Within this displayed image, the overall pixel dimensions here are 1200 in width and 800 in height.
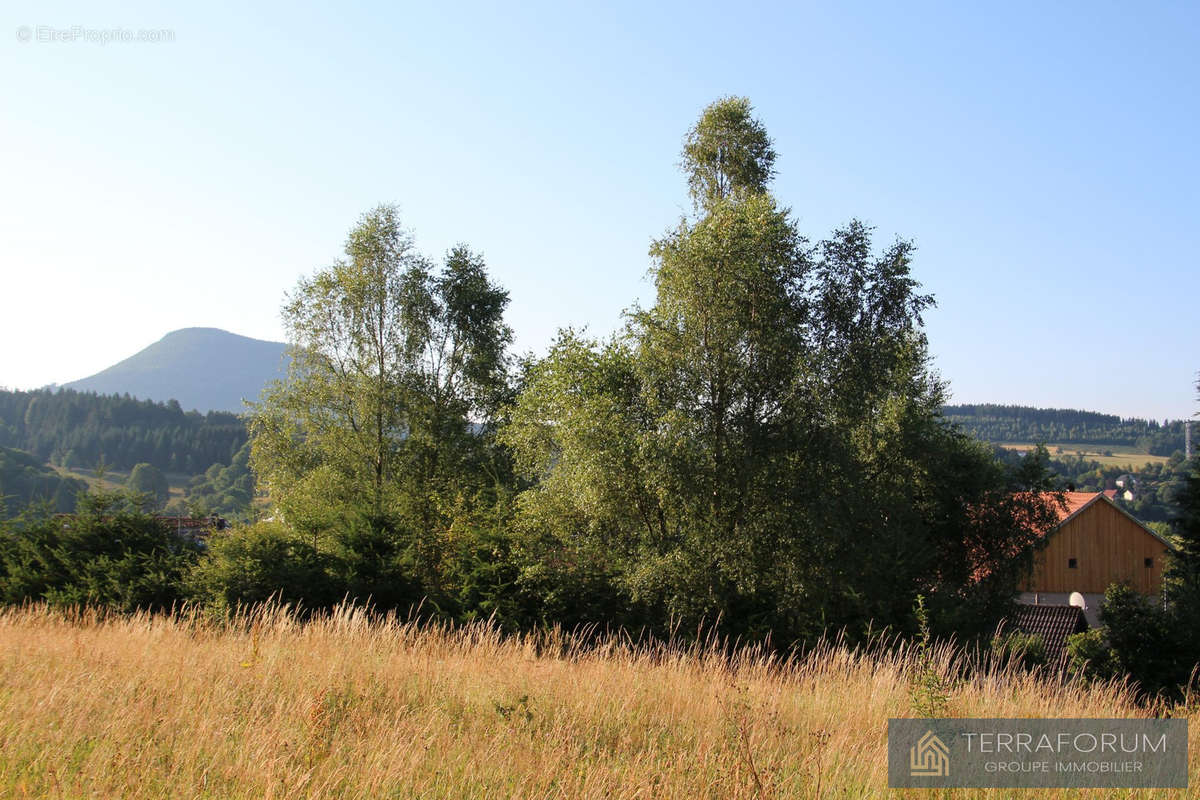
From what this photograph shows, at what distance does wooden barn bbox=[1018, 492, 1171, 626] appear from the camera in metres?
48.4

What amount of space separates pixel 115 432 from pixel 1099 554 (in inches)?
5803

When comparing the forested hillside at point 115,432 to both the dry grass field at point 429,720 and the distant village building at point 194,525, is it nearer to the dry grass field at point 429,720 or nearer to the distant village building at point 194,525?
the distant village building at point 194,525

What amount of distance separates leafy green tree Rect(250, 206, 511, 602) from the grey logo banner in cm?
2013

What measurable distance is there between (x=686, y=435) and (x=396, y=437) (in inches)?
550

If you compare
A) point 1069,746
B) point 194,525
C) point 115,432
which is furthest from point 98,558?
point 115,432

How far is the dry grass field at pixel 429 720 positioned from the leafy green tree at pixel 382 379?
1797cm

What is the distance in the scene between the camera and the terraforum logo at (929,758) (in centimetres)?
525

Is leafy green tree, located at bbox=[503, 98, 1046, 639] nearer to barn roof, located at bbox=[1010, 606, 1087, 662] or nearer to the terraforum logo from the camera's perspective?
the terraforum logo

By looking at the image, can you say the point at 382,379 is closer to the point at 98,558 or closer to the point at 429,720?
the point at 98,558

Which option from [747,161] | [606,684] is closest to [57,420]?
[747,161]

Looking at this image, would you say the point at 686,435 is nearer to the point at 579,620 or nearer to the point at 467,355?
the point at 579,620

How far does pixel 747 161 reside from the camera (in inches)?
898

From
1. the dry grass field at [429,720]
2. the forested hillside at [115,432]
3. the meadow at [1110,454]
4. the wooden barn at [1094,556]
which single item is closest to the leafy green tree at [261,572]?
the dry grass field at [429,720]

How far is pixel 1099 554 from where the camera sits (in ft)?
162
